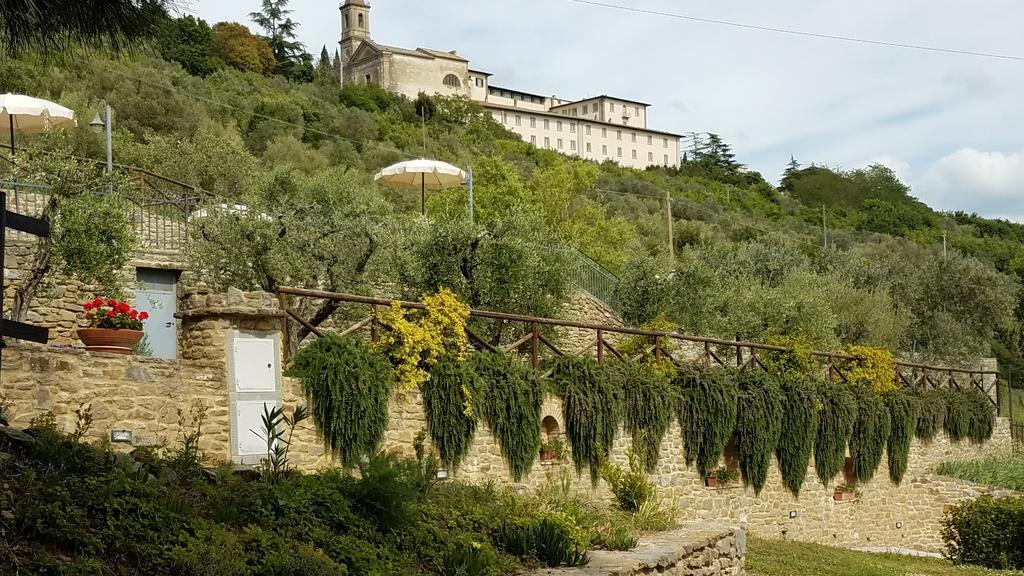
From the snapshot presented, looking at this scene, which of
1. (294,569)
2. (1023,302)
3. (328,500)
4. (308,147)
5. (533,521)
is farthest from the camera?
(1023,302)

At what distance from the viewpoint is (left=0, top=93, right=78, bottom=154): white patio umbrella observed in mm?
16359

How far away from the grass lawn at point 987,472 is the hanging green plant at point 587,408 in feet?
43.4

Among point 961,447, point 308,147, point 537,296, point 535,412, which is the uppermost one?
point 308,147

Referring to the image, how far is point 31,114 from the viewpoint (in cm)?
1650

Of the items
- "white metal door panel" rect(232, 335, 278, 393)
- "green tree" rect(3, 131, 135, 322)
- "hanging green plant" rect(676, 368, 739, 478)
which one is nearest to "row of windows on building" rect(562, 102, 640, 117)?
"hanging green plant" rect(676, 368, 739, 478)

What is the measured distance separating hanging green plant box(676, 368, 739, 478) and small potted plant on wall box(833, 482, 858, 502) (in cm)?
477

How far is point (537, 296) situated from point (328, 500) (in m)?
11.7

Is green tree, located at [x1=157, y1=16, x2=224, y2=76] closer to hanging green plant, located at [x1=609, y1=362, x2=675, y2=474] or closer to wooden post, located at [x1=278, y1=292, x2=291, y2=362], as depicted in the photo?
hanging green plant, located at [x1=609, y1=362, x2=675, y2=474]

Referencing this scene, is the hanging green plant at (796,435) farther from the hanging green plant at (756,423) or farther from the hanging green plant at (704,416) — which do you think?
the hanging green plant at (704,416)

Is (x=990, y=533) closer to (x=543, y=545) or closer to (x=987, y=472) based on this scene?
(x=987, y=472)

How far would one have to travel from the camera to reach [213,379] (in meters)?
10.0

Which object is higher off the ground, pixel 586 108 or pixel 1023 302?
pixel 586 108

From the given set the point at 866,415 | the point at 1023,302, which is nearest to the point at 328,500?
the point at 866,415

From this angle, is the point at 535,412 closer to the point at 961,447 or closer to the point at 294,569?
the point at 294,569
